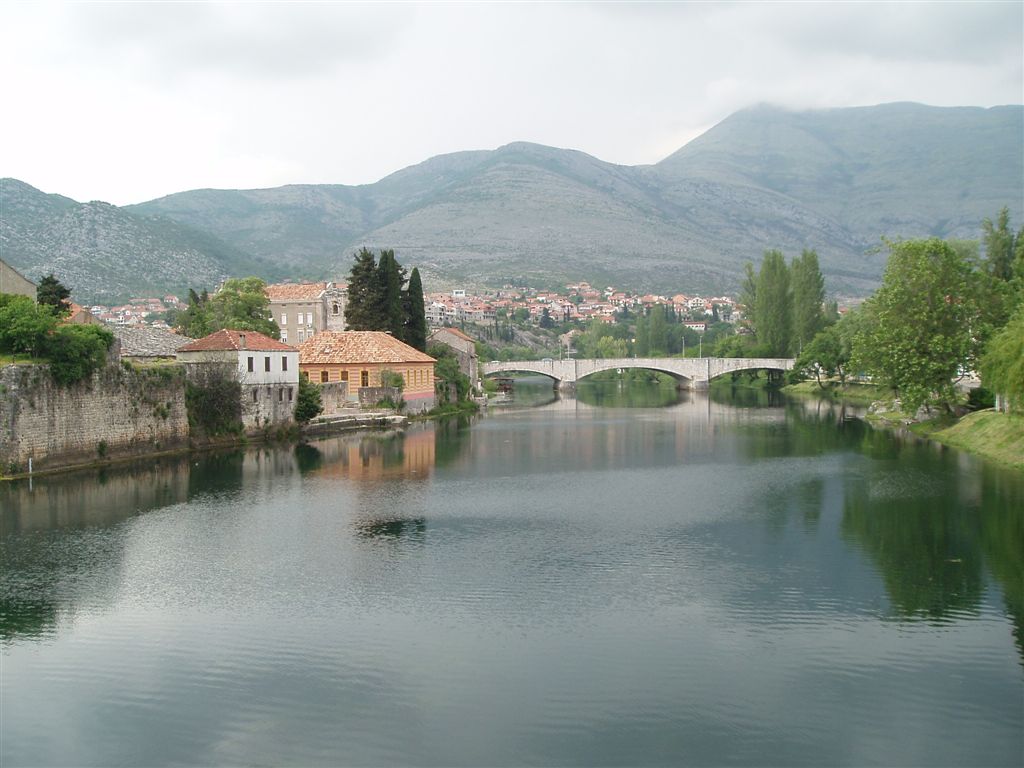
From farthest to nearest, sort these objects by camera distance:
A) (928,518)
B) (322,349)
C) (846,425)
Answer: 1. (322,349)
2. (846,425)
3. (928,518)

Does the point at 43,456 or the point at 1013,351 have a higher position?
the point at 1013,351

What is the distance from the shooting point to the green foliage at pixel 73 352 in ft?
104

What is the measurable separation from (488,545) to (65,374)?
17.5m

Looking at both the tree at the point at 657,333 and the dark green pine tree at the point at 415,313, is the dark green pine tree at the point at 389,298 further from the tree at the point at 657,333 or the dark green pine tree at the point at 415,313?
the tree at the point at 657,333

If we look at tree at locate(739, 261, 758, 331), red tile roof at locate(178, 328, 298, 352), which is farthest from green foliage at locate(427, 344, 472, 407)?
tree at locate(739, 261, 758, 331)

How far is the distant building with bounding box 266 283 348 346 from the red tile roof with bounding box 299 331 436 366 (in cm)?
1768

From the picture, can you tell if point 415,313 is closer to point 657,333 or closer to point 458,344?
point 458,344

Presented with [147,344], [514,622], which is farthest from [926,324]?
[147,344]

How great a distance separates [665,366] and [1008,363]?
196 ft

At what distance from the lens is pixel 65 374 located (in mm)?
31766

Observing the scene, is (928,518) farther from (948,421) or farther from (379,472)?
(948,421)

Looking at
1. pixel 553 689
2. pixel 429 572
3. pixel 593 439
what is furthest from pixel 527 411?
pixel 553 689

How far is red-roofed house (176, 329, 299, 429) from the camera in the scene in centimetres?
4144

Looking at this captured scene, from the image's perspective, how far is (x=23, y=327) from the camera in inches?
1212
